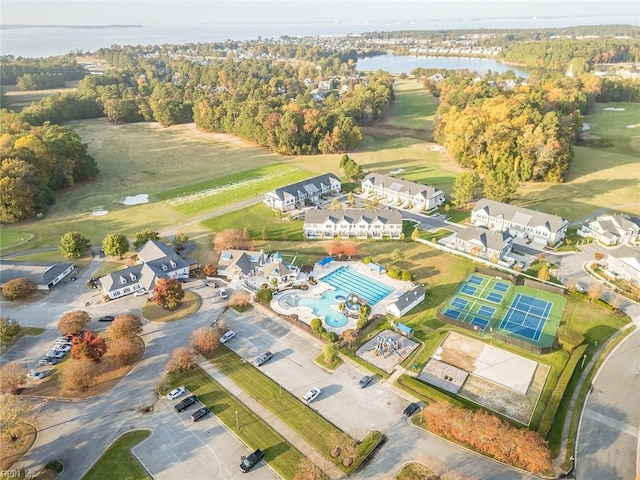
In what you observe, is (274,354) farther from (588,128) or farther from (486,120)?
(588,128)

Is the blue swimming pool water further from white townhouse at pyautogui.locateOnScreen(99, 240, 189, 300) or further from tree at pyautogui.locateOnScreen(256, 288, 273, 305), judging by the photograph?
white townhouse at pyautogui.locateOnScreen(99, 240, 189, 300)

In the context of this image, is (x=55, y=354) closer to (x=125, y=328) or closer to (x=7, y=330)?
(x=7, y=330)

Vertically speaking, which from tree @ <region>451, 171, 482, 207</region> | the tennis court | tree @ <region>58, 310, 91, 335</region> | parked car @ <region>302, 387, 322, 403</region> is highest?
tree @ <region>451, 171, 482, 207</region>

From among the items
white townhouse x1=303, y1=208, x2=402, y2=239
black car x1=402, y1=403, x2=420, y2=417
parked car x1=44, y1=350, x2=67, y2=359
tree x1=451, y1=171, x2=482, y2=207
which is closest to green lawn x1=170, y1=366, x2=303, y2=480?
black car x1=402, y1=403, x2=420, y2=417

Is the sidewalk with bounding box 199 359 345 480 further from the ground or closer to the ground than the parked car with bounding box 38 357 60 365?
closer to the ground

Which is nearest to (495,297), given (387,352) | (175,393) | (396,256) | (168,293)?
(396,256)

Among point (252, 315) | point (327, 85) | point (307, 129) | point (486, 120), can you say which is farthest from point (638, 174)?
point (327, 85)

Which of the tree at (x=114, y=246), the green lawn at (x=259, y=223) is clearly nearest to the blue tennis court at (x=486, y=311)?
the green lawn at (x=259, y=223)

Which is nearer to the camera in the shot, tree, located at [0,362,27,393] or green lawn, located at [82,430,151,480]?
green lawn, located at [82,430,151,480]
